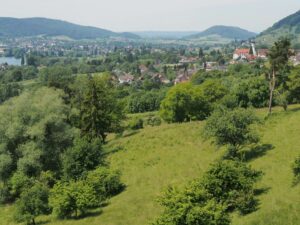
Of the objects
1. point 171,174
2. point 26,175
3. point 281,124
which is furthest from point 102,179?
Result: point 281,124

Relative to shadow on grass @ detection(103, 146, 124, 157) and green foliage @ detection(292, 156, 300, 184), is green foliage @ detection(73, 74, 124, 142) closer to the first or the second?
shadow on grass @ detection(103, 146, 124, 157)

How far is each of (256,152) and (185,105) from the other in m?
31.3

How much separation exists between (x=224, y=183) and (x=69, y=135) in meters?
25.8

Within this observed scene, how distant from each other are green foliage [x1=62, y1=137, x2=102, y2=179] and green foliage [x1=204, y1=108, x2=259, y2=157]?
11120mm

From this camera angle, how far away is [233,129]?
3322 cm

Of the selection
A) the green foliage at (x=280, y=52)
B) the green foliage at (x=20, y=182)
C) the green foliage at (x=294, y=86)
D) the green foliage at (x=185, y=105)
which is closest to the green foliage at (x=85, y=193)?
the green foliage at (x=20, y=182)

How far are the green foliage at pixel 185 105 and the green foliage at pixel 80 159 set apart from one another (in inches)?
1145

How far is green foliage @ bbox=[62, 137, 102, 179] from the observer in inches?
1453

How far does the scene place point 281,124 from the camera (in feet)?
141

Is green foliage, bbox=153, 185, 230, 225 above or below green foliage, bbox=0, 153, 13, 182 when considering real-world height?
above

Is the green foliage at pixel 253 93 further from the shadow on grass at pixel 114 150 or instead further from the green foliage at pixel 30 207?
the green foliage at pixel 30 207

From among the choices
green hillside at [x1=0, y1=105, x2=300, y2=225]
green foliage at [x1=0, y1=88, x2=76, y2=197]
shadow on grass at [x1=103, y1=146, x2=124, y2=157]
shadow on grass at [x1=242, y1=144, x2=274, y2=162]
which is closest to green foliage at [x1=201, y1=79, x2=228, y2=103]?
green hillside at [x1=0, y1=105, x2=300, y2=225]

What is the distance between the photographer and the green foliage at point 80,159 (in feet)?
121

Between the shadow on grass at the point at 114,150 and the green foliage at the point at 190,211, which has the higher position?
the green foliage at the point at 190,211
